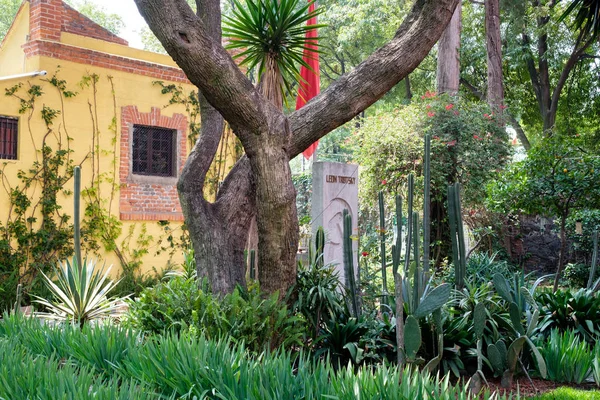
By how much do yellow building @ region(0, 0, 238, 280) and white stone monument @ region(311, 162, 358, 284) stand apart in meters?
3.93

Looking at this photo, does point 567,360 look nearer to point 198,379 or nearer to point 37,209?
point 198,379

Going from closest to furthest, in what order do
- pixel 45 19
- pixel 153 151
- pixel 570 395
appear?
pixel 570 395, pixel 45 19, pixel 153 151

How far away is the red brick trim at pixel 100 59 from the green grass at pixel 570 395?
9064 millimetres

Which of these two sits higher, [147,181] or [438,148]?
[438,148]

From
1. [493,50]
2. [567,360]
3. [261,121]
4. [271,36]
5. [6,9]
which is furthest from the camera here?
[6,9]

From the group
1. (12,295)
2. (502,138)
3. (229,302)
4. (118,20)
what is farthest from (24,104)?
(118,20)

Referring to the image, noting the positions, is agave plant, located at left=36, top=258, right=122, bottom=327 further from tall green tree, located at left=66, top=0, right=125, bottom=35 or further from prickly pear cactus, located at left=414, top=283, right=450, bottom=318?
tall green tree, located at left=66, top=0, right=125, bottom=35

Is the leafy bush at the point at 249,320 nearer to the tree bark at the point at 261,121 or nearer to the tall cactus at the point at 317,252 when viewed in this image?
the tree bark at the point at 261,121

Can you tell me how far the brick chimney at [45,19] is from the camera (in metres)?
10.6

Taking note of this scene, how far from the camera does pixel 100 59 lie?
11.1 meters

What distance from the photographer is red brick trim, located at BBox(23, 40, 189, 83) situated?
10.4 meters

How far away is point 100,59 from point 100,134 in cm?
130

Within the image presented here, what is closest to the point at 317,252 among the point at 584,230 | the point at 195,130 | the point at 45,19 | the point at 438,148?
the point at 438,148

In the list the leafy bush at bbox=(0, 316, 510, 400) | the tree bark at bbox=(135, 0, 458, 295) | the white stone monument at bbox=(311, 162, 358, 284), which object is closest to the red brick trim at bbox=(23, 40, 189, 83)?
the white stone monument at bbox=(311, 162, 358, 284)
